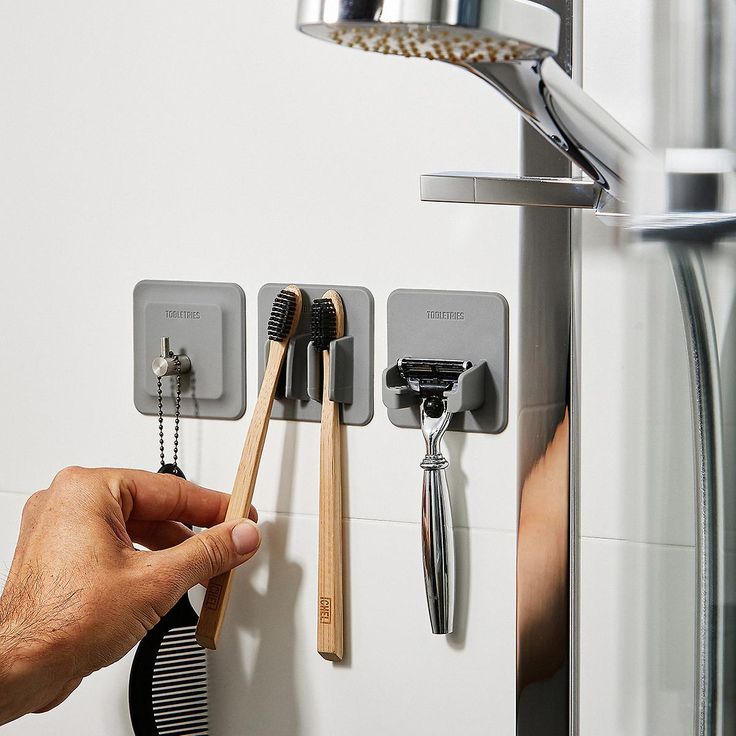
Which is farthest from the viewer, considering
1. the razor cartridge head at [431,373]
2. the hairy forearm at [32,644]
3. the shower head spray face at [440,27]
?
the razor cartridge head at [431,373]

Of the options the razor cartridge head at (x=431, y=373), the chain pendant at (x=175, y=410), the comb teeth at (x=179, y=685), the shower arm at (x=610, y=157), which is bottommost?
Answer: the comb teeth at (x=179, y=685)

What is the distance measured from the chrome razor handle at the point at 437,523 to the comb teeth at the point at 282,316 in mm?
138

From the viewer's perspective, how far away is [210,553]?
78cm

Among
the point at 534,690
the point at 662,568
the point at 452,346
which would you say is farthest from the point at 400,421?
the point at 662,568

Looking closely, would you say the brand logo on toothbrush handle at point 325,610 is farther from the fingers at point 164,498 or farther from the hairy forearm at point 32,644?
the hairy forearm at point 32,644

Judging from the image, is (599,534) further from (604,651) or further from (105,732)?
(105,732)

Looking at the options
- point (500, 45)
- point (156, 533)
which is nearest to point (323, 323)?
point (156, 533)

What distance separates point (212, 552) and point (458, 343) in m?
0.27

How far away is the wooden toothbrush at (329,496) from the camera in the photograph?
825 millimetres

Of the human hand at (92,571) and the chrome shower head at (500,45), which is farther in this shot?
the human hand at (92,571)

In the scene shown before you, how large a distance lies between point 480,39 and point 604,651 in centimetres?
37

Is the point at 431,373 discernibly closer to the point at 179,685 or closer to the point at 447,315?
the point at 447,315

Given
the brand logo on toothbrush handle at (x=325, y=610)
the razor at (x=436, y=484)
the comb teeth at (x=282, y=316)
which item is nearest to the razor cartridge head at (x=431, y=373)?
the razor at (x=436, y=484)

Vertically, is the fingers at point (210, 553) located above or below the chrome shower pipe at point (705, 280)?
below
